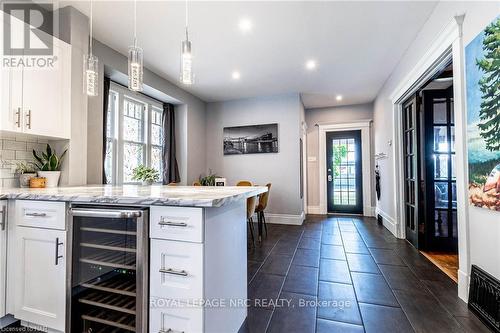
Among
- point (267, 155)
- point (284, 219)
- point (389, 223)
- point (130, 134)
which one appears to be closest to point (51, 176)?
point (130, 134)

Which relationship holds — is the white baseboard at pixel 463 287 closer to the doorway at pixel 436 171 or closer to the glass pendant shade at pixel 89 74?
the doorway at pixel 436 171

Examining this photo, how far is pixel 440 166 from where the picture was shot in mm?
3020

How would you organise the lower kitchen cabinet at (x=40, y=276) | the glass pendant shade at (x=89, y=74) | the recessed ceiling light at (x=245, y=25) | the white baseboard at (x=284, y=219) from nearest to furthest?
the lower kitchen cabinet at (x=40, y=276), the glass pendant shade at (x=89, y=74), the recessed ceiling light at (x=245, y=25), the white baseboard at (x=284, y=219)

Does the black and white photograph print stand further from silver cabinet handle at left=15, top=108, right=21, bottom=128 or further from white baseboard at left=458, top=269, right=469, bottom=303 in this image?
silver cabinet handle at left=15, top=108, right=21, bottom=128

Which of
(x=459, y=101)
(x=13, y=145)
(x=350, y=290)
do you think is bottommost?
(x=350, y=290)

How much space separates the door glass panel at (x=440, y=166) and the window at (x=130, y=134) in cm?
451

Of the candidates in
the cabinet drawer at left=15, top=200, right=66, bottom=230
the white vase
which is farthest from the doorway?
the white vase

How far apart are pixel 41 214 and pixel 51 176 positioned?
0.90 meters

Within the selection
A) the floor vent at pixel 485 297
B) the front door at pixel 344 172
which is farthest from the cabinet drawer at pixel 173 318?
the front door at pixel 344 172

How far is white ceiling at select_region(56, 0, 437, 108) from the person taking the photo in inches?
93.1

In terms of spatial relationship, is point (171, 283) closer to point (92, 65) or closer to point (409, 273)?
point (92, 65)

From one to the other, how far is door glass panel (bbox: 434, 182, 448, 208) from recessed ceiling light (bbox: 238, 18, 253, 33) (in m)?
3.06

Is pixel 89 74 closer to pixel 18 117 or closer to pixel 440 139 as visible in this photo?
pixel 18 117

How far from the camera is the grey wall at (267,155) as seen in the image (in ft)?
16.0
